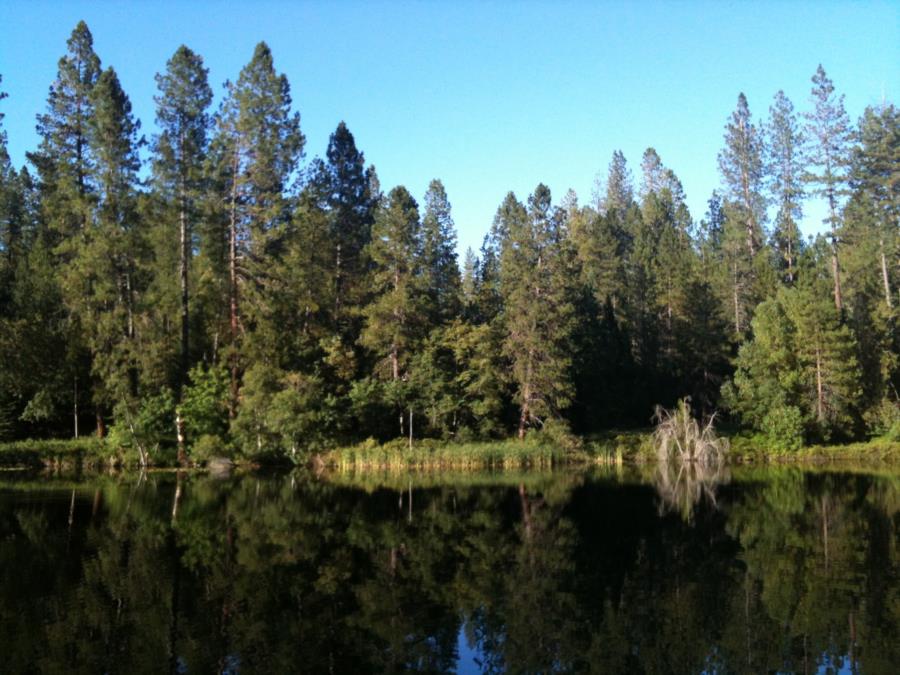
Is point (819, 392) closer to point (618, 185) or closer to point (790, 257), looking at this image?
point (790, 257)

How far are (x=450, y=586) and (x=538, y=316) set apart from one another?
30.8 meters

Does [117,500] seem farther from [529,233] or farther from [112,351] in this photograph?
[529,233]

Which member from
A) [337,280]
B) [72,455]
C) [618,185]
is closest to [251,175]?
[337,280]

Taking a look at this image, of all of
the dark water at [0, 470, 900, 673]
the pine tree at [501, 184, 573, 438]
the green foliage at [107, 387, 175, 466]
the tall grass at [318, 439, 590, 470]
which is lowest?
the dark water at [0, 470, 900, 673]

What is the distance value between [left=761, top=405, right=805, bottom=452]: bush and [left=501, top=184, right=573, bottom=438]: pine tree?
38.8ft

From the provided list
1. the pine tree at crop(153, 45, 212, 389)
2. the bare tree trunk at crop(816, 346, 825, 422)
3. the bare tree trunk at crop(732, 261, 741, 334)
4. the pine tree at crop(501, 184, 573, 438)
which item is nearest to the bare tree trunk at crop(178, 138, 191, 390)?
the pine tree at crop(153, 45, 212, 389)

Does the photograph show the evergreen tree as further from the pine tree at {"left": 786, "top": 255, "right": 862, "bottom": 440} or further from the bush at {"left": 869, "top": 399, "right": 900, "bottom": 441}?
the bush at {"left": 869, "top": 399, "right": 900, "bottom": 441}

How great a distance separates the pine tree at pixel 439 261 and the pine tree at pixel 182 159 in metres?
13.4

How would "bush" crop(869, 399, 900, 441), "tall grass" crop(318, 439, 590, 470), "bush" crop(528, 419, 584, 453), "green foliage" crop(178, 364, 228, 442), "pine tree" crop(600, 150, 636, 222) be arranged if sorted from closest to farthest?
"green foliage" crop(178, 364, 228, 442)
"tall grass" crop(318, 439, 590, 470)
"bush" crop(528, 419, 584, 453)
"bush" crop(869, 399, 900, 441)
"pine tree" crop(600, 150, 636, 222)

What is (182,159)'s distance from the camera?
42125 millimetres

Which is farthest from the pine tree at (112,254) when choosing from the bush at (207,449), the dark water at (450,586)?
the dark water at (450,586)

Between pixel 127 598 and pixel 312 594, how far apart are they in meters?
3.16

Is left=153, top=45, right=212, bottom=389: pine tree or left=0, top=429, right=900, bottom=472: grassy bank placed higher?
left=153, top=45, right=212, bottom=389: pine tree

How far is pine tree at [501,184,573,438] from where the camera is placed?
43844 mm
